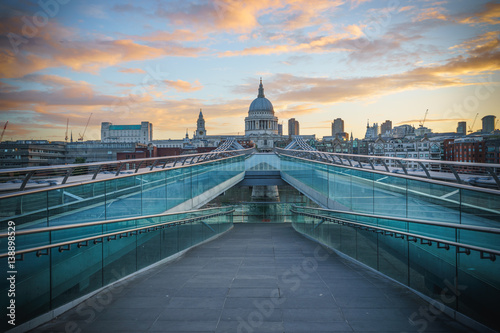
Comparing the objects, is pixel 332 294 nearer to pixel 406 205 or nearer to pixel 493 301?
pixel 493 301

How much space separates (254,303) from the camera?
221 inches

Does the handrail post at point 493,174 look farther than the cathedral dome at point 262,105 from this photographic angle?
No

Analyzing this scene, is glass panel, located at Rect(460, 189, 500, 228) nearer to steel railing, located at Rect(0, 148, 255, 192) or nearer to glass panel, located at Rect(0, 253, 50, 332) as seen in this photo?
glass panel, located at Rect(0, 253, 50, 332)

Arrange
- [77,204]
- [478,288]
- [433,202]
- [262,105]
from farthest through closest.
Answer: [262,105] < [433,202] < [77,204] < [478,288]

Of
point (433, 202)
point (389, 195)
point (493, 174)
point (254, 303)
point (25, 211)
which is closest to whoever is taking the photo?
point (25, 211)

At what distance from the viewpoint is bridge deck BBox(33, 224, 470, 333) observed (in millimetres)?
4816

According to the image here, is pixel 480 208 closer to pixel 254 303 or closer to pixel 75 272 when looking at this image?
pixel 254 303

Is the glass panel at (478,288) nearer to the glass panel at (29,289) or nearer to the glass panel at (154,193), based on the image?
the glass panel at (29,289)

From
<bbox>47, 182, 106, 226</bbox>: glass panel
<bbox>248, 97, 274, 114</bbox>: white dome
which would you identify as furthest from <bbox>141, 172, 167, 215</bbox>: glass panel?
<bbox>248, 97, 274, 114</bbox>: white dome

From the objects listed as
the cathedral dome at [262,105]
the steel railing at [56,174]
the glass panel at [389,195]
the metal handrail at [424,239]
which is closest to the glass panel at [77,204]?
the steel railing at [56,174]

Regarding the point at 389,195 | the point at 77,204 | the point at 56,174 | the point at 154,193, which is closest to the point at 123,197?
the point at 56,174

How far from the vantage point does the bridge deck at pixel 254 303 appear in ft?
15.8

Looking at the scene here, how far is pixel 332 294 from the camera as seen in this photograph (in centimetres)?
603

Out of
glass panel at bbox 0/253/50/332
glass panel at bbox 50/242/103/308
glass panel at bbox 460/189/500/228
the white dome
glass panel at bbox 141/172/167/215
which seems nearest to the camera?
glass panel at bbox 0/253/50/332
